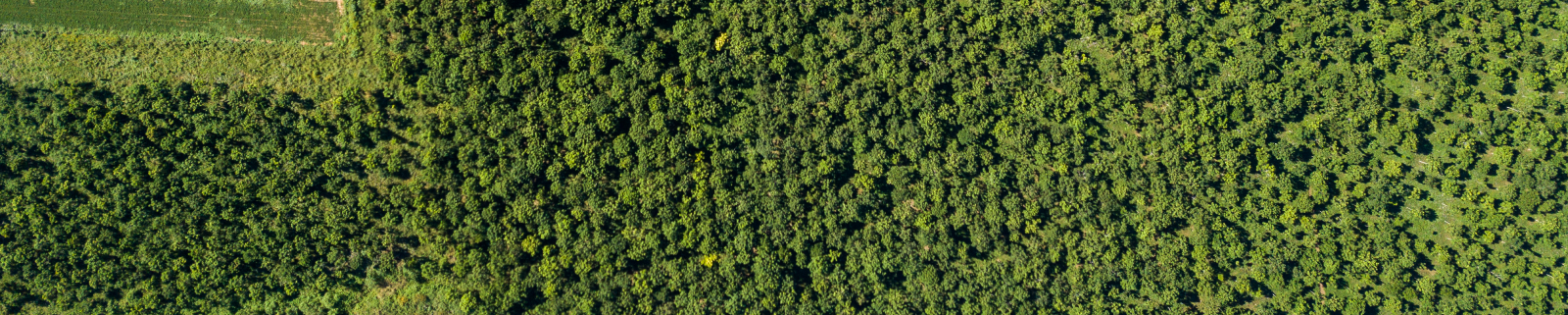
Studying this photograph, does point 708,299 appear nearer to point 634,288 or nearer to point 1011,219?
point 634,288

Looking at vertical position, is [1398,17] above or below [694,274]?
above

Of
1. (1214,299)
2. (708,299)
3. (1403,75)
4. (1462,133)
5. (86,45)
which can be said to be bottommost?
(1214,299)

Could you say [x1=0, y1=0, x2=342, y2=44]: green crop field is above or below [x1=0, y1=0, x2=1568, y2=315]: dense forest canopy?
above

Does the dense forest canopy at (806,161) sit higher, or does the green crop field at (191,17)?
the green crop field at (191,17)

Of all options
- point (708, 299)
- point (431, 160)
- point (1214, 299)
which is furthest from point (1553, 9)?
point (431, 160)

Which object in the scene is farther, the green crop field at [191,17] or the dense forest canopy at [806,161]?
the green crop field at [191,17]
